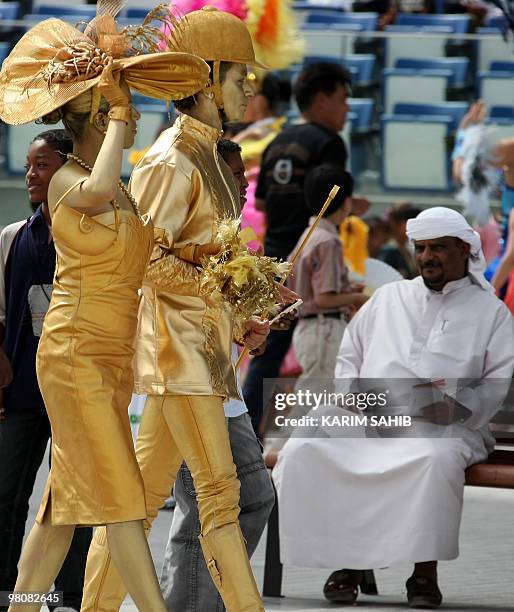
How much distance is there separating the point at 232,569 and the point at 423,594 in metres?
1.74

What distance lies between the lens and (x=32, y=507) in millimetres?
7910

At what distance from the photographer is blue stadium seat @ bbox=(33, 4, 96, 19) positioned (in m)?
15.2

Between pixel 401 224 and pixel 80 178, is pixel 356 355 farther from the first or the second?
pixel 401 224

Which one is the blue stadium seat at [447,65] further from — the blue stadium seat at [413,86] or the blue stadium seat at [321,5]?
the blue stadium seat at [321,5]

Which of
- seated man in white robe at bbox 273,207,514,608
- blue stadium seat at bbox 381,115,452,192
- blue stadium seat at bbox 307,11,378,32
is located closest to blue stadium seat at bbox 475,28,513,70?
blue stadium seat at bbox 381,115,452,192

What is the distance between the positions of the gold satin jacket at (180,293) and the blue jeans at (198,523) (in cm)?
39

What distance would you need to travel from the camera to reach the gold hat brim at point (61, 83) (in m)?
4.20

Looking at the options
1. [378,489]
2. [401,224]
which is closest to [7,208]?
[401,224]

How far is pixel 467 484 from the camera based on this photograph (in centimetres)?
620

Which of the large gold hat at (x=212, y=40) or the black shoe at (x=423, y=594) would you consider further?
the black shoe at (x=423, y=594)

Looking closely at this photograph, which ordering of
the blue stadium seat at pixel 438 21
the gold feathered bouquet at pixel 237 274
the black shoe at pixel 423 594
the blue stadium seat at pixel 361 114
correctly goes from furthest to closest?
the blue stadium seat at pixel 438 21 < the blue stadium seat at pixel 361 114 < the black shoe at pixel 423 594 < the gold feathered bouquet at pixel 237 274

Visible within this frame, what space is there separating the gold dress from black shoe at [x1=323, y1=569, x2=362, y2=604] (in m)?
→ 2.08

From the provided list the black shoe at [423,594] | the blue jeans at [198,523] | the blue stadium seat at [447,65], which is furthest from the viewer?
the blue stadium seat at [447,65]

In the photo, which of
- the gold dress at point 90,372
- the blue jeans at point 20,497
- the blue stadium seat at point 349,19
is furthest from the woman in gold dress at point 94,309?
the blue stadium seat at point 349,19
